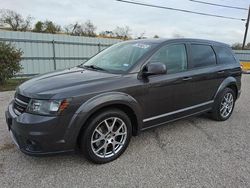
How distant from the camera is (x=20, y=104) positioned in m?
2.89

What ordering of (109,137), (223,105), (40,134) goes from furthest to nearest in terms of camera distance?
(223,105) → (109,137) → (40,134)

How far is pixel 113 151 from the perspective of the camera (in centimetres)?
316

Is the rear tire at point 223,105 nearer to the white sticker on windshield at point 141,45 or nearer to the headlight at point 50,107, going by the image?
the white sticker on windshield at point 141,45

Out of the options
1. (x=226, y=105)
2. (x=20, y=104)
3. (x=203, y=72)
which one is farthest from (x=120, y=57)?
(x=226, y=105)

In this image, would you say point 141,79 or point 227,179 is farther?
point 141,79

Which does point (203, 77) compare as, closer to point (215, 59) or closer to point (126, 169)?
point (215, 59)

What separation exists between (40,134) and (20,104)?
0.57m

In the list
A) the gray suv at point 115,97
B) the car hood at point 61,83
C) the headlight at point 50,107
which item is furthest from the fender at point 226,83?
the headlight at point 50,107

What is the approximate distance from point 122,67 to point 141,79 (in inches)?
14.6

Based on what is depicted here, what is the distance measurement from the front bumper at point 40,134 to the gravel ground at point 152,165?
33 centimetres

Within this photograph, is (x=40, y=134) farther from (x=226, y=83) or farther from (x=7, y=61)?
(x=7, y=61)

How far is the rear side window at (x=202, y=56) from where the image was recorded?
4090 mm

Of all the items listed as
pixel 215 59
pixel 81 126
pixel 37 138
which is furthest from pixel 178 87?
pixel 37 138

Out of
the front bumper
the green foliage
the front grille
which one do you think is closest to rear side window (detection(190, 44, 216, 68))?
the front bumper
